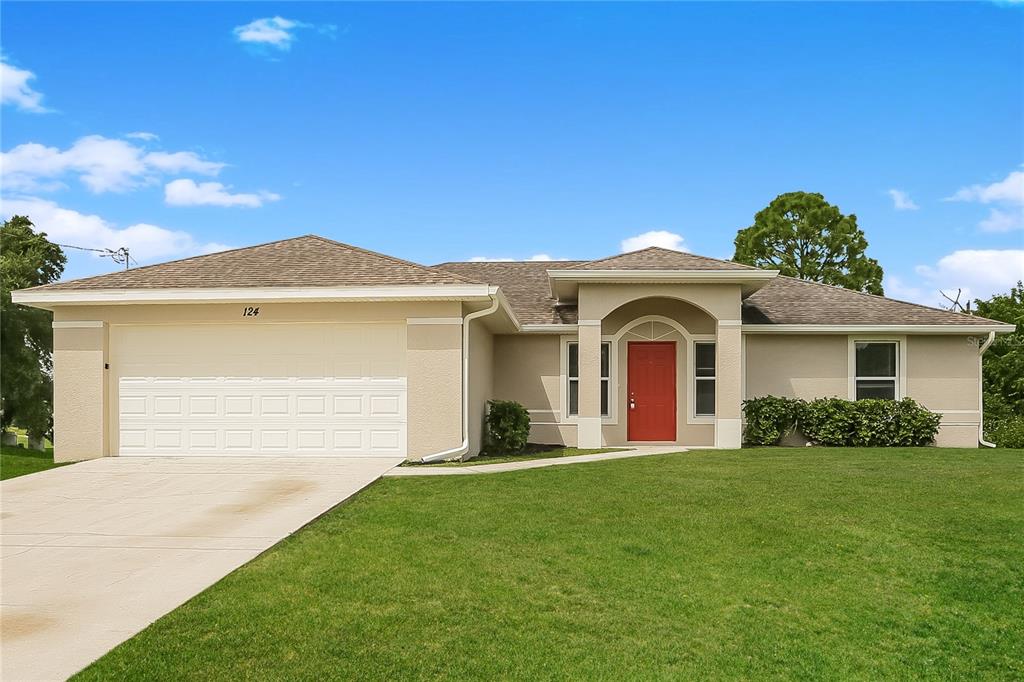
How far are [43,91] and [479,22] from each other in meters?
10.3

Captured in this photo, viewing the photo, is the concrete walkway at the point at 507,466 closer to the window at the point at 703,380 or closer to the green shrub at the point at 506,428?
the green shrub at the point at 506,428

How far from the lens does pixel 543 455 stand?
565 inches

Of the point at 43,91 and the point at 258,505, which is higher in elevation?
the point at 43,91

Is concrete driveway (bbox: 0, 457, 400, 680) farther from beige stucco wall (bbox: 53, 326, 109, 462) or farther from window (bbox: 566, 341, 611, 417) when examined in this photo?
window (bbox: 566, 341, 611, 417)

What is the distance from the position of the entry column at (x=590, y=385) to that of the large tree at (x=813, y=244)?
2192 centimetres

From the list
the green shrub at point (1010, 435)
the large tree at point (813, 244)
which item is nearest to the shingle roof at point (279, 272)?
the green shrub at point (1010, 435)

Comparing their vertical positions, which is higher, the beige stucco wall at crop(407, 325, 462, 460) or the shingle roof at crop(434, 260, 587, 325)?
the shingle roof at crop(434, 260, 587, 325)

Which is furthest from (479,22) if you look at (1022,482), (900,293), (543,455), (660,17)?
(900,293)

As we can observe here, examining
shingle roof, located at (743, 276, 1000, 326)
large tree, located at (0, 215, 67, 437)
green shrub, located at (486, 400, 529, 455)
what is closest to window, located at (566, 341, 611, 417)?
green shrub, located at (486, 400, 529, 455)

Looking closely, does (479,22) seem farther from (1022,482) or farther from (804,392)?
(1022,482)

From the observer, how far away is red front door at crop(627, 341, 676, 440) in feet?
56.4

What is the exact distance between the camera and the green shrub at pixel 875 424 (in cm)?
1623

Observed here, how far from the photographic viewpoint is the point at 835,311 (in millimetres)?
17578

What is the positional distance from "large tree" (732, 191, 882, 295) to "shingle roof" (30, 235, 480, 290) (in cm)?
2558
